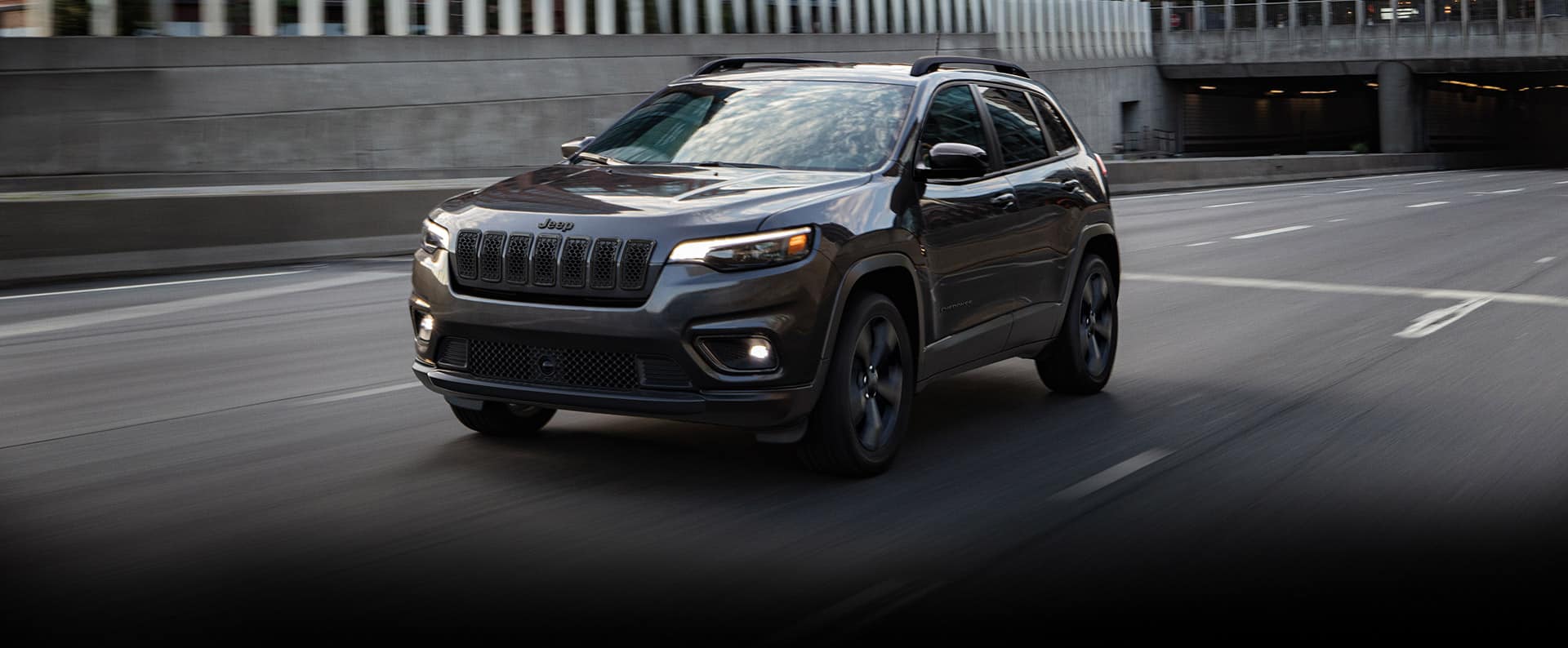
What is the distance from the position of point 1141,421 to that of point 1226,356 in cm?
260

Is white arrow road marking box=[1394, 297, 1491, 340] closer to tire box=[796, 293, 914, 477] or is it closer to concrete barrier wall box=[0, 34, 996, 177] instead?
tire box=[796, 293, 914, 477]

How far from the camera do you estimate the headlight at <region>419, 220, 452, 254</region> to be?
6.61 metres

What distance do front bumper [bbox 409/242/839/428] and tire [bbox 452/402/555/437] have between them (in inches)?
36.7

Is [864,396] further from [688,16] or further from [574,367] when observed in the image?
[688,16]

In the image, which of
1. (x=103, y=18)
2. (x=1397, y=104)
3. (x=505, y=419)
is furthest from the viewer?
(x=1397, y=104)

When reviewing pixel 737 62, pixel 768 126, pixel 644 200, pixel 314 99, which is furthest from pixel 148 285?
pixel 314 99

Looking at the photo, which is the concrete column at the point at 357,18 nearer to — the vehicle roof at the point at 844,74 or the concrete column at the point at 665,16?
the concrete column at the point at 665,16

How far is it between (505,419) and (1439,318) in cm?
791

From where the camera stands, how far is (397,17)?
1123 inches

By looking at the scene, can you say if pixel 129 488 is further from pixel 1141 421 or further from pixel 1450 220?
pixel 1450 220

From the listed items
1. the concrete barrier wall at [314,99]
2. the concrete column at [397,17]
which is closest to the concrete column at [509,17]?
the concrete barrier wall at [314,99]

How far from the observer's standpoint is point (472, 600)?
16.3 feet

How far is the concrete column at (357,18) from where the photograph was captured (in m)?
27.7

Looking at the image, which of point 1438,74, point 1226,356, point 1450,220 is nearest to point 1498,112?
point 1438,74
